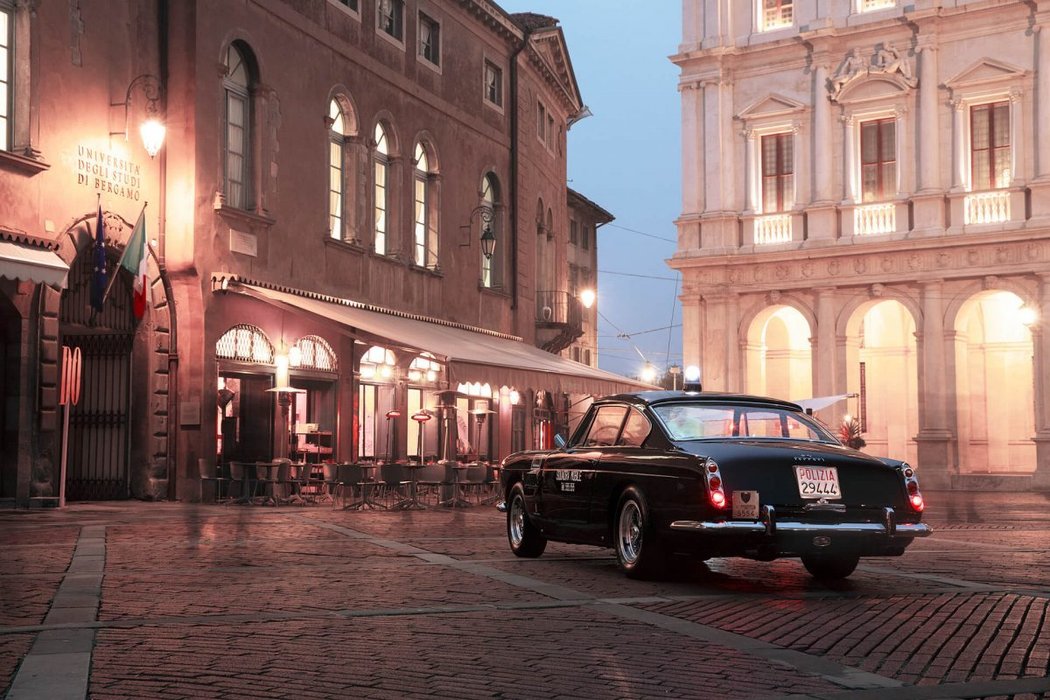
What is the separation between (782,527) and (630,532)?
4.75ft

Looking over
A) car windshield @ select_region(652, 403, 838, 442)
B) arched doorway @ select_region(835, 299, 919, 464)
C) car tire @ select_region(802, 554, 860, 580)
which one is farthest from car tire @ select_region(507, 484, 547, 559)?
arched doorway @ select_region(835, 299, 919, 464)

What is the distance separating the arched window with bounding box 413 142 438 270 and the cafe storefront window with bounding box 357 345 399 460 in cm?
292

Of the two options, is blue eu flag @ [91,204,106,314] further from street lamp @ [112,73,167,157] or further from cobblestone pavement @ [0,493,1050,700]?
cobblestone pavement @ [0,493,1050,700]

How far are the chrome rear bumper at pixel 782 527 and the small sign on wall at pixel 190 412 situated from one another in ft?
41.7

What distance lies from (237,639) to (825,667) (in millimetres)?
2910

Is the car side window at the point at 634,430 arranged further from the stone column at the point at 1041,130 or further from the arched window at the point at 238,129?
the stone column at the point at 1041,130

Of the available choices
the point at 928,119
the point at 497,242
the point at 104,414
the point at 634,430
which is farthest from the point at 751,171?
the point at 634,430

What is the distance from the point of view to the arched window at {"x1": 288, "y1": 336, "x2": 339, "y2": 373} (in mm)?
23594

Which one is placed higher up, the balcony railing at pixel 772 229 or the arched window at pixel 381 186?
the balcony railing at pixel 772 229

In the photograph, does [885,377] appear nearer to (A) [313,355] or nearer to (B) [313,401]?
(B) [313,401]

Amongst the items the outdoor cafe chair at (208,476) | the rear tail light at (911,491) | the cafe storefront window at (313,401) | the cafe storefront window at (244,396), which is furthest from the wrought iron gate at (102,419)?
the rear tail light at (911,491)

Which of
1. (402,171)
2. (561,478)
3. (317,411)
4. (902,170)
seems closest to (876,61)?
(902,170)

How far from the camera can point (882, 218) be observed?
3791 cm

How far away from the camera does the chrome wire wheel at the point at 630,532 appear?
32.7 ft
